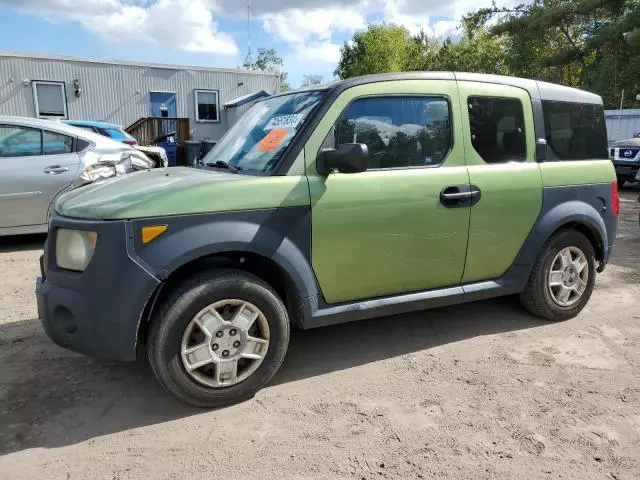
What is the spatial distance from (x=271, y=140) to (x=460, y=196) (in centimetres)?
132

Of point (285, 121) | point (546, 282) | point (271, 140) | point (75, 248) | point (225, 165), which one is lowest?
point (546, 282)

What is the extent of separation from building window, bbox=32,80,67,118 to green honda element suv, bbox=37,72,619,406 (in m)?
18.3

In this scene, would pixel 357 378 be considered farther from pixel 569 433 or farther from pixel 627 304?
pixel 627 304

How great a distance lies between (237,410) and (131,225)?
120 cm

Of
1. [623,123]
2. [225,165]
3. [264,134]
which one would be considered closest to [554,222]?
[264,134]

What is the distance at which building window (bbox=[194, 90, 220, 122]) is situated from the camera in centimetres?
2212

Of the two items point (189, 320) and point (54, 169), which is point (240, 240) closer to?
point (189, 320)

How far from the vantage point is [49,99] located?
19594mm

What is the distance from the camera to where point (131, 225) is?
276 centimetres

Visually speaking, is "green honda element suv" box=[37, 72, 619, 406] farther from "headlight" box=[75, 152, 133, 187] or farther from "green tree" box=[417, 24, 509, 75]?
"green tree" box=[417, 24, 509, 75]

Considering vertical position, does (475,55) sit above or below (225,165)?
above

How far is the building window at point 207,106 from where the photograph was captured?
22.1 m

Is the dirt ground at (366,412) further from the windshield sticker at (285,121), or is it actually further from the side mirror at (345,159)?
the windshield sticker at (285,121)

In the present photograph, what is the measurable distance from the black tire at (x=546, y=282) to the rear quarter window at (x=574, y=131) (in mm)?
632
